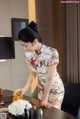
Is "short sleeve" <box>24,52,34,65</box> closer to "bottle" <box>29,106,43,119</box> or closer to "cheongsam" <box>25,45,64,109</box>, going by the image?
"cheongsam" <box>25,45,64,109</box>

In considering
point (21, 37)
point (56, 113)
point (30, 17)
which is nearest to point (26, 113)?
point (56, 113)

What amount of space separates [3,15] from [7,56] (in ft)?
2.36

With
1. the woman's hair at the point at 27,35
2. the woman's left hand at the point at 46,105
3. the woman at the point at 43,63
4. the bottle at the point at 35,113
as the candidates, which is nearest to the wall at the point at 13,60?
the woman at the point at 43,63

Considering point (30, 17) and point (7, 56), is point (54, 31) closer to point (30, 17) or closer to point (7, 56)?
point (30, 17)

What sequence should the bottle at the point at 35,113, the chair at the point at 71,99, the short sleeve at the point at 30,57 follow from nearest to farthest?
the bottle at the point at 35,113 → the short sleeve at the point at 30,57 → the chair at the point at 71,99

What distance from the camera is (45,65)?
2.30 meters

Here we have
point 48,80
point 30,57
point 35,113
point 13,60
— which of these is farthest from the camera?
point 13,60

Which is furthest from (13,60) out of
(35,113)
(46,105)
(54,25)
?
(35,113)

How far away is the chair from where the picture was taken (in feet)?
10.2

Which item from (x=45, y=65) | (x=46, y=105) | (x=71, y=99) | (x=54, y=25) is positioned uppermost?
(x=54, y=25)

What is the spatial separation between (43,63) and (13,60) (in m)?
1.40

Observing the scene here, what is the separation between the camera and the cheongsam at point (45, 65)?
2.29 meters

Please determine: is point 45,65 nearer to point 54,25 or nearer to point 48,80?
point 48,80

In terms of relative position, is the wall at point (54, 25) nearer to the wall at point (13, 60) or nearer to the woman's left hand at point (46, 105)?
the wall at point (13, 60)
